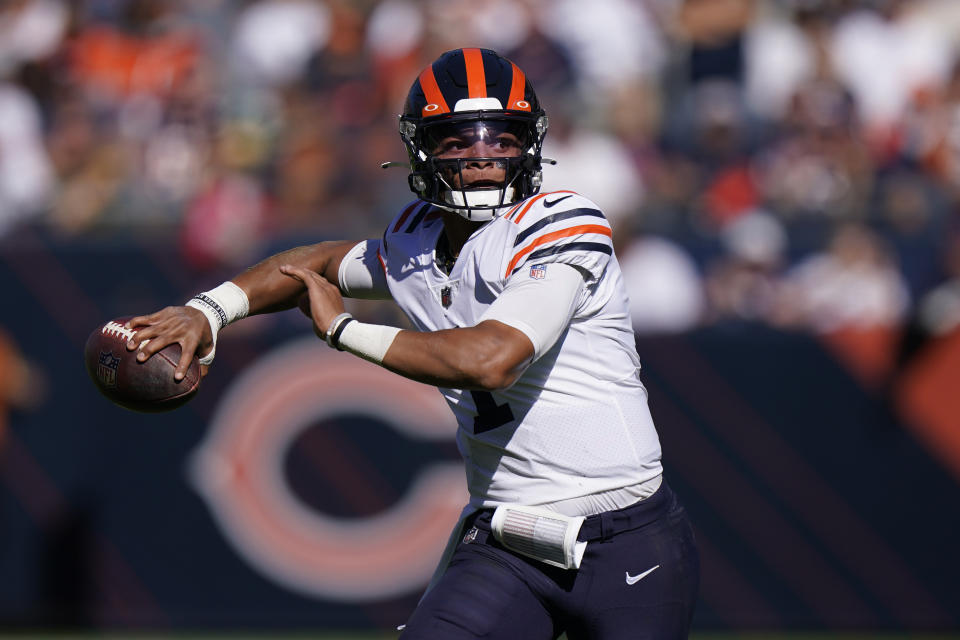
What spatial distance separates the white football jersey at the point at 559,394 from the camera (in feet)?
11.6

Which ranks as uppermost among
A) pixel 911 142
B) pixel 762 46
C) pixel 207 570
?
pixel 762 46

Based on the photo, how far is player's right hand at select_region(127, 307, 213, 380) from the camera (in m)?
3.48

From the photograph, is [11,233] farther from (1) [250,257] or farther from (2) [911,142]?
(2) [911,142]

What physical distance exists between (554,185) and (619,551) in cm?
482

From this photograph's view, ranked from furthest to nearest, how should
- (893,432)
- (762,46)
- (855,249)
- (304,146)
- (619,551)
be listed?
(762,46) → (304,146) → (855,249) → (893,432) → (619,551)

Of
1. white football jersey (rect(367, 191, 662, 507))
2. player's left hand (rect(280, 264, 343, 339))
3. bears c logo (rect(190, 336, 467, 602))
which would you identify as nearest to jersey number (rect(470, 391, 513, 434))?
white football jersey (rect(367, 191, 662, 507))

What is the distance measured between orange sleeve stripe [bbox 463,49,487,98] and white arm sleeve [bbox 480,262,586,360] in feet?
2.01

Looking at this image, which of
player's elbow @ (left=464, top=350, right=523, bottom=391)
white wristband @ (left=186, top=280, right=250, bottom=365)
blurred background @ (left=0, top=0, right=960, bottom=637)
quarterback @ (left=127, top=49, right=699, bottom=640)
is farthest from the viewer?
blurred background @ (left=0, top=0, right=960, bottom=637)

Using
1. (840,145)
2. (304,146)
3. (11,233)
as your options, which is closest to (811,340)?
(840,145)

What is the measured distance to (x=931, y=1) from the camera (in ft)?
31.8

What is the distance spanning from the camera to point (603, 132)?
8703 mm

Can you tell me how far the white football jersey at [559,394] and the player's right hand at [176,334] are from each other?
70 centimetres

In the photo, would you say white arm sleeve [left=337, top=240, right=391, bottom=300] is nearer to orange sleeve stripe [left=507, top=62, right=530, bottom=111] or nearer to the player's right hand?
the player's right hand

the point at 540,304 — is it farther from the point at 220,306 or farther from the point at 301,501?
the point at 301,501
